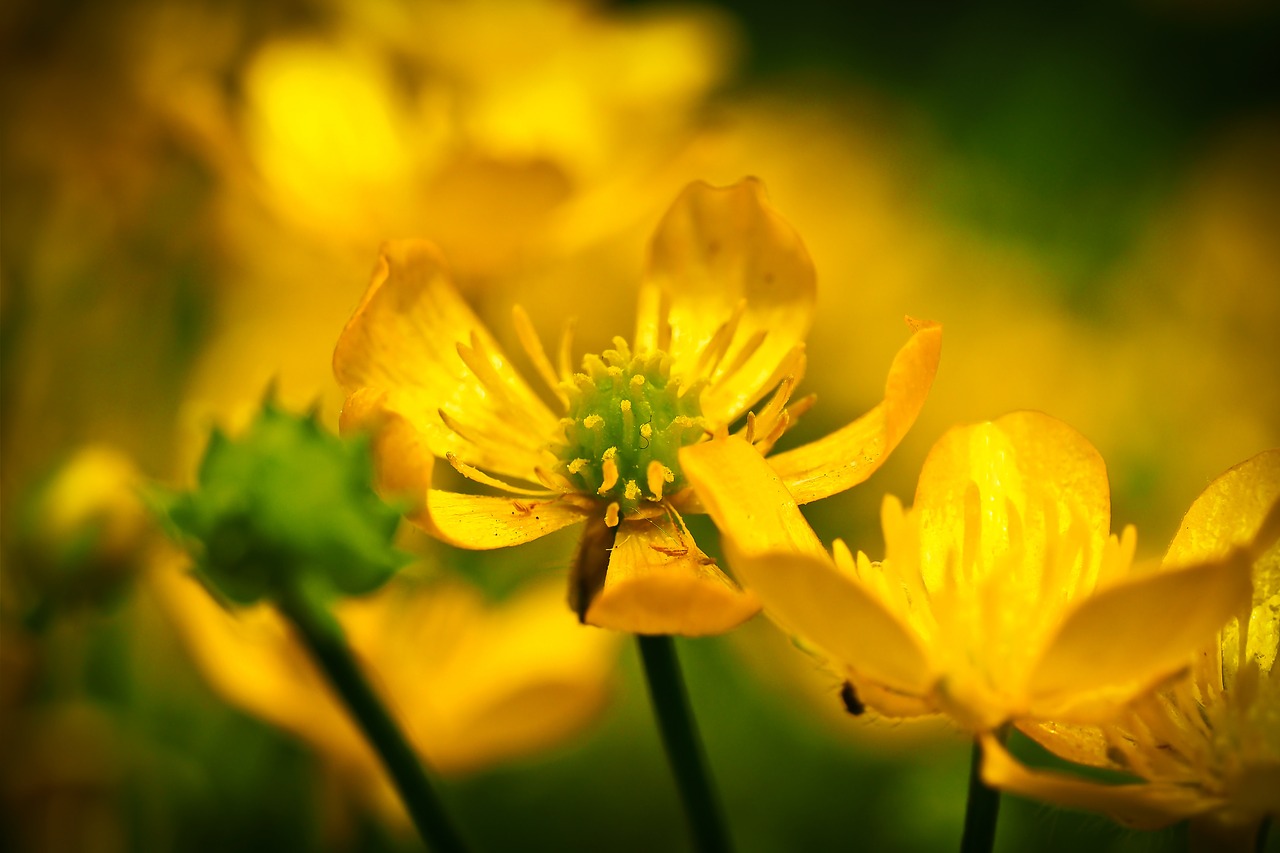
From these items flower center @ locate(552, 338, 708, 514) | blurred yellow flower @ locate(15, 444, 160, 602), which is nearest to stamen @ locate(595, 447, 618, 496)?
flower center @ locate(552, 338, 708, 514)

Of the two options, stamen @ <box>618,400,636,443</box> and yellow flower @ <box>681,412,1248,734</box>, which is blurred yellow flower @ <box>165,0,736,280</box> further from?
yellow flower @ <box>681,412,1248,734</box>

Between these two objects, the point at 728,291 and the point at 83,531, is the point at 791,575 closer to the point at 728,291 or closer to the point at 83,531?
the point at 728,291

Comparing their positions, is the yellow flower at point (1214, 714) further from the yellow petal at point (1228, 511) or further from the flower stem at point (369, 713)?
the flower stem at point (369, 713)

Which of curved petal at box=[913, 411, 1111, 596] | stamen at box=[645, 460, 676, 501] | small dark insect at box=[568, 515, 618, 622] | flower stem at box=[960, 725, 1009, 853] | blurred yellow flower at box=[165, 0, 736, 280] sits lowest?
flower stem at box=[960, 725, 1009, 853]

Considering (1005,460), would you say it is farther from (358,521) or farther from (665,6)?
(665,6)

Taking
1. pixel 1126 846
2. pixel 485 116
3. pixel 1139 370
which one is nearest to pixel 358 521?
pixel 1126 846
